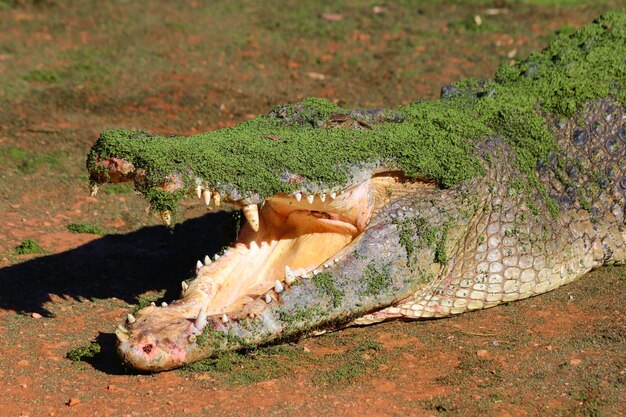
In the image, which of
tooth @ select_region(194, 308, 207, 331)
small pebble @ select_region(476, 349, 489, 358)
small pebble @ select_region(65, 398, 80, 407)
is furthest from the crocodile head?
small pebble @ select_region(476, 349, 489, 358)

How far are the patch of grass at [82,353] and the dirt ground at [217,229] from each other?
0.01m

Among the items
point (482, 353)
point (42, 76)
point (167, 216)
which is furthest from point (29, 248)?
point (42, 76)

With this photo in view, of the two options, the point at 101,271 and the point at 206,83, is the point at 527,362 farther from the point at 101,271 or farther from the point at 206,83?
the point at 206,83

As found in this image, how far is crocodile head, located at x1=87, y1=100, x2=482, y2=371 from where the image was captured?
509cm

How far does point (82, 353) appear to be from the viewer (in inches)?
213

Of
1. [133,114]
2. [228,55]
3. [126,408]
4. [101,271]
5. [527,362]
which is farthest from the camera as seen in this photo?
[228,55]

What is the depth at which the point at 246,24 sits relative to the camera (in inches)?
515

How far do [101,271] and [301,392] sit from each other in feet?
8.20

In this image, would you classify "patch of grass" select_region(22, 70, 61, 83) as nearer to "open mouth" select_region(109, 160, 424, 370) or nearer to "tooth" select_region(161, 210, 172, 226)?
"open mouth" select_region(109, 160, 424, 370)

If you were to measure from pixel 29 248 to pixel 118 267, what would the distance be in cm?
71

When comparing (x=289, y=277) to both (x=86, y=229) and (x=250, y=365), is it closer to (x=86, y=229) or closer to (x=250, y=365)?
(x=250, y=365)

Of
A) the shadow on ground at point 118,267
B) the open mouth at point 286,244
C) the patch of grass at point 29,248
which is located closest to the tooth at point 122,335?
the open mouth at point 286,244

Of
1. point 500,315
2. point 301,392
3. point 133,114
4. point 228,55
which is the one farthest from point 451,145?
point 228,55

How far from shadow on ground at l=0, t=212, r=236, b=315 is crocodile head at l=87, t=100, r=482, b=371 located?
630 mm
